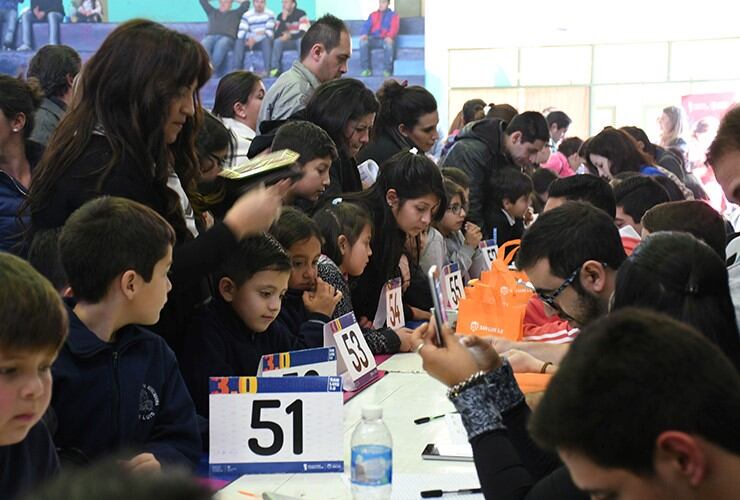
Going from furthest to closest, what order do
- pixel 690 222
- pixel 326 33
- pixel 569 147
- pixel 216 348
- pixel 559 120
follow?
pixel 559 120 → pixel 569 147 → pixel 326 33 → pixel 690 222 → pixel 216 348

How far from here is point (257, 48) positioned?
30.8 ft

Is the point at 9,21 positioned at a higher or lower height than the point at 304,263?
higher

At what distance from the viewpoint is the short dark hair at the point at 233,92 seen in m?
4.94

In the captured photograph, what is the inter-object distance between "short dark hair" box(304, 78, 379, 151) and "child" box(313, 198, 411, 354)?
52cm

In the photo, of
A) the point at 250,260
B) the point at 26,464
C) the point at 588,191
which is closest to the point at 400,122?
the point at 588,191

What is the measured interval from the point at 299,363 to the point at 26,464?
846 millimetres

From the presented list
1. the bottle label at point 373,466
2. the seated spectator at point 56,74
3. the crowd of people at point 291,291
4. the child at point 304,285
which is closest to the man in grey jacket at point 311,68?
the crowd of people at point 291,291

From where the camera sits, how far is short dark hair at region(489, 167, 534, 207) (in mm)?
5527

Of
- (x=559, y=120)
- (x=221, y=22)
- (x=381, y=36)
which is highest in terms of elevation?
(x=221, y=22)

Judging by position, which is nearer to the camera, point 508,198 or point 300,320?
point 300,320

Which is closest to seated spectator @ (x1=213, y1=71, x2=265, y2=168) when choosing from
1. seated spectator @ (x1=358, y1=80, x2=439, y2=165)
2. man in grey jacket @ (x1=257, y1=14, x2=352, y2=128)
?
man in grey jacket @ (x1=257, y1=14, x2=352, y2=128)

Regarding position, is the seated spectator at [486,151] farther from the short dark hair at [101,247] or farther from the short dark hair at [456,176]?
the short dark hair at [101,247]

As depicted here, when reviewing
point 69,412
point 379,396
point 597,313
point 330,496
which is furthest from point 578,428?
point 379,396

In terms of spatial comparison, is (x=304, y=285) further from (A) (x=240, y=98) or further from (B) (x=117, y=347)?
(A) (x=240, y=98)
